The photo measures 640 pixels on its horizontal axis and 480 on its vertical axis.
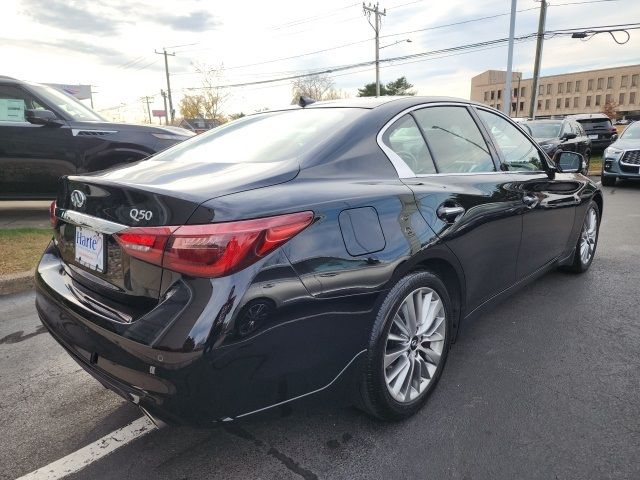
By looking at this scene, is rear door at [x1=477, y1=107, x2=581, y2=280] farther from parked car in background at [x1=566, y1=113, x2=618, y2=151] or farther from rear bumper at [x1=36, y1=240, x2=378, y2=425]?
parked car in background at [x1=566, y1=113, x2=618, y2=151]

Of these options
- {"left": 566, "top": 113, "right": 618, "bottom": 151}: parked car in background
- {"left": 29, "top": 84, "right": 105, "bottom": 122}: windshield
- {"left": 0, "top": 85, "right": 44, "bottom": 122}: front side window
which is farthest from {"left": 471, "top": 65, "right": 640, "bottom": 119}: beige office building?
{"left": 0, "top": 85, "right": 44, "bottom": 122}: front side window

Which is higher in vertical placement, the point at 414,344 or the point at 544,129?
the point at 544,129

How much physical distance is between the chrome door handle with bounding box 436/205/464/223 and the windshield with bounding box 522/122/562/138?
33.4 feet

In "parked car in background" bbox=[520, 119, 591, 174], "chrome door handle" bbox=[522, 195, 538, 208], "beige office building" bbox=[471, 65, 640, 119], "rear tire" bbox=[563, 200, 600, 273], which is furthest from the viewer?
"beige office building" bbox=[471, 65, 640, 119]

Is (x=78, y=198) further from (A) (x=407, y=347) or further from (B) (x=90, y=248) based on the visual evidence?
(A) (x=407, y=347)

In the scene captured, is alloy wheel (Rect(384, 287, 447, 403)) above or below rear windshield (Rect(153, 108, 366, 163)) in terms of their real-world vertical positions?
below

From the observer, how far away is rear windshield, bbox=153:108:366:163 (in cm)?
224

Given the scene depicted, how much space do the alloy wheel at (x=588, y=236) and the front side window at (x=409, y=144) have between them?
8.25 feet

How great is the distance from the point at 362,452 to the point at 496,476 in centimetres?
56

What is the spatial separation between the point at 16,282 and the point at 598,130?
18839 mm

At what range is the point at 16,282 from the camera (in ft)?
13.7

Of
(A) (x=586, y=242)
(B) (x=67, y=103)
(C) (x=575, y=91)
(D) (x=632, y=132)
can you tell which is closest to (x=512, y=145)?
(A) (x=586, y=242)

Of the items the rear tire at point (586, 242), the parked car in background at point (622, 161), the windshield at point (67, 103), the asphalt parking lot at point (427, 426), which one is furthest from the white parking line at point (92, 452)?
the parked car in background at point (622, 161)

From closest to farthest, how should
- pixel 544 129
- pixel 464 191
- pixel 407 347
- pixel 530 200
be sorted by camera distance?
pixel 407 347 < pixel 464 191 < pixel 530 200 < pixel 544 129
